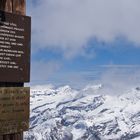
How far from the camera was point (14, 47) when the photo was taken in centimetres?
748

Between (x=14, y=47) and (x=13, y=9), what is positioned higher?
(x=13, y=9)

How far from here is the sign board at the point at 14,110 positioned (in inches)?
286

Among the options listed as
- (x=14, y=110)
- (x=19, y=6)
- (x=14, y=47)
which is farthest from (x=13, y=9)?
(x=14, y=110)

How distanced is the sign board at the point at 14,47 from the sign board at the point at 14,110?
0.19 meters

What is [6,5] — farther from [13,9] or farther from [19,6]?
[19,6]

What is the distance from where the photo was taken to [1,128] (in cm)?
721

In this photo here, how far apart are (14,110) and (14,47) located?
972 millimetres

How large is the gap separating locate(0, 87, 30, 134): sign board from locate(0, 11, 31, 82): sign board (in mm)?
195

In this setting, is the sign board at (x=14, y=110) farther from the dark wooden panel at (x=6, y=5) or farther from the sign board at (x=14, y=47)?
the dark wooden panel at (x=6, y=5)

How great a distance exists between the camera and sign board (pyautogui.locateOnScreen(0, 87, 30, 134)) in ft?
23.8

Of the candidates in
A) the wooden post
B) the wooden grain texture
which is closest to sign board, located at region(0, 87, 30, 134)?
the wooden post

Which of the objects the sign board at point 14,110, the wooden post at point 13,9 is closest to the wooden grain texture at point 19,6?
the wooden post at point 13,9

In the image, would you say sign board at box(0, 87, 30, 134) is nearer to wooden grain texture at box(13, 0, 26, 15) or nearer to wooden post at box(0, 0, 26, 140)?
wooden post at box(0, 0, 26, 140)

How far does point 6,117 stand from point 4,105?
0.19 meters
